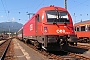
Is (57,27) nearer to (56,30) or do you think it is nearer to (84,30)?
(56,30)

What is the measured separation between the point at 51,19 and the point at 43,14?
2.83 ft

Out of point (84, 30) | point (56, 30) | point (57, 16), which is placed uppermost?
point (57, 16)

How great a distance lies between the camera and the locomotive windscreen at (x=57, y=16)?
15109 millimetres

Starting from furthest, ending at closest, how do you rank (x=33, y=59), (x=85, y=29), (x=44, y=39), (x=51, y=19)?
(x=85, y=29)
(x=51, y=19)
(x=44, y=39)
(x=33, y=59)

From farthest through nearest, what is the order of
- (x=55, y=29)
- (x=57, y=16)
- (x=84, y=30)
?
(x=84, y=30)
(x=57, y=16)
(x=55, y=29)

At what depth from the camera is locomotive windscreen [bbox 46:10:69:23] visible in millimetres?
15109

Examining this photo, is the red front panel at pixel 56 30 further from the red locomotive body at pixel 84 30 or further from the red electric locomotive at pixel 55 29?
the red locomotive body at pixel 84 30

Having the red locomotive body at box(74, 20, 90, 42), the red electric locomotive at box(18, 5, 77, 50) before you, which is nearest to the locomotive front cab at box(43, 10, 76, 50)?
the red electric locomotive at box(18, 5, 77, 50)

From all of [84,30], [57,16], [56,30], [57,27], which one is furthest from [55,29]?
[84,30]

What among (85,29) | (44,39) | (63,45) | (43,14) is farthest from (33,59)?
(85,29)

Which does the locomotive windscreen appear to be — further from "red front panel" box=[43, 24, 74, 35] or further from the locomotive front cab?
"red front panel" box=[43, 24, 74, 35]

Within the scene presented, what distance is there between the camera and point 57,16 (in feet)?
50.2

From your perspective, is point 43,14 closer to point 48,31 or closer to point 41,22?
point 41,22

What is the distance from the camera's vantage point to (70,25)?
15.2 meters
